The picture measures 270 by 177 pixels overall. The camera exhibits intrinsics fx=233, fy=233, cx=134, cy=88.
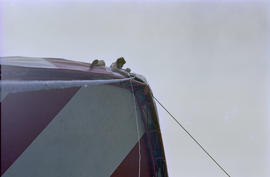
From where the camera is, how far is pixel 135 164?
6.79 ft

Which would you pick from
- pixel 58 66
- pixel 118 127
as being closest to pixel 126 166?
pixel 118 127

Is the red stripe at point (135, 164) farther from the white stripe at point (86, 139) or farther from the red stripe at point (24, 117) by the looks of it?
the red stripe at point (24, 117)

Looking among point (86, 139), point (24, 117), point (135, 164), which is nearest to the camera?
point (24, 117)

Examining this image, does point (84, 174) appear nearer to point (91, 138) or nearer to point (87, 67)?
point (91, 138)

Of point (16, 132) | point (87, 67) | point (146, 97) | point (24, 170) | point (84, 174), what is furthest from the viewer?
point (146, 97)

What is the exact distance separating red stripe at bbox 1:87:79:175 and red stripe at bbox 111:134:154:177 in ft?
2.52

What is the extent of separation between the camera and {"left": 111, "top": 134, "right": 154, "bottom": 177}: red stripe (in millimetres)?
2010

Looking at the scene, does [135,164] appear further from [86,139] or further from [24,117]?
[24,117]

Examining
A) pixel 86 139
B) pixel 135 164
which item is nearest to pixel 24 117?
pixel 86 139

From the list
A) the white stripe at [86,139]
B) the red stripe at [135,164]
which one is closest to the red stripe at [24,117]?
the white stripe at [86,139]

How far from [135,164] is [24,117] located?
41.1 inches

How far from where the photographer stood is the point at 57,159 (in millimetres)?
1663

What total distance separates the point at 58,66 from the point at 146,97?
30.7 inches

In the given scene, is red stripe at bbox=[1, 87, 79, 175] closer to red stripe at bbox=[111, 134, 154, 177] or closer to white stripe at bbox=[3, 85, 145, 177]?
white stripe at bbox=[3, 85, 145, 177]
